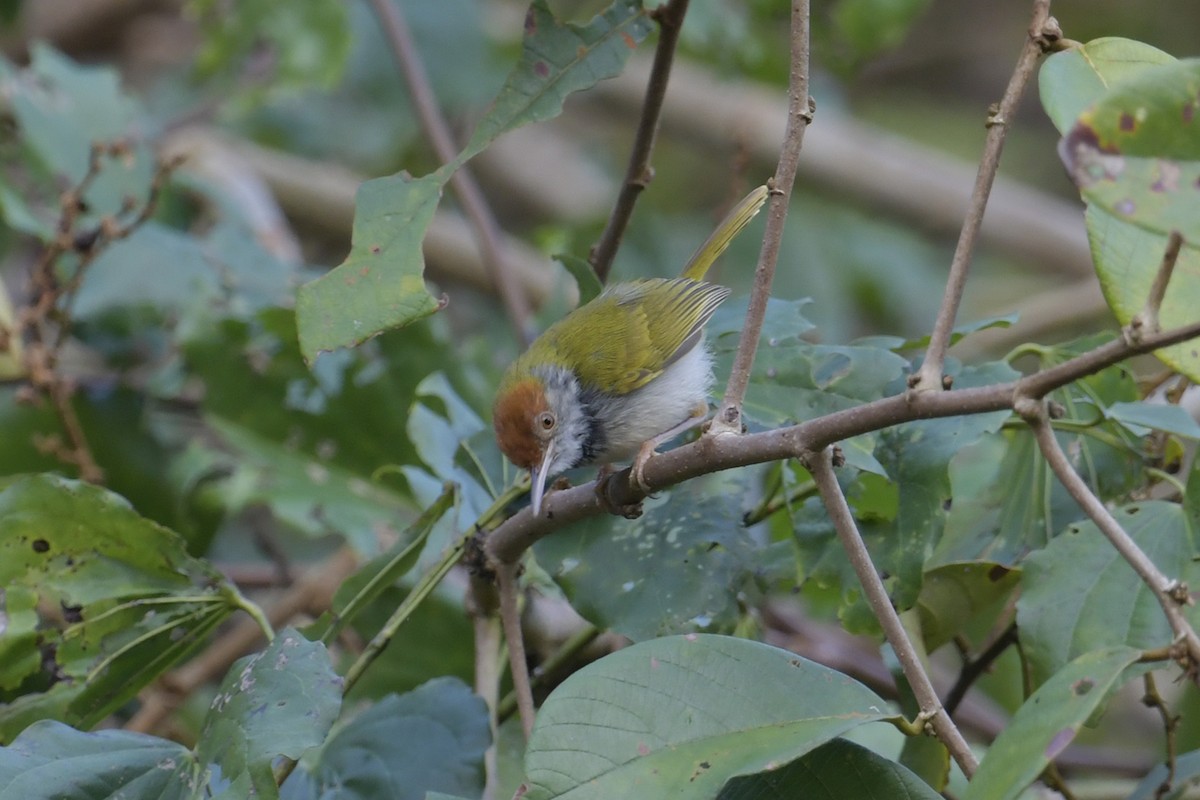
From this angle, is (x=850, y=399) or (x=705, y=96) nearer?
(x=850, y=399)

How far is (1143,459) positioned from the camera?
1.82 metres

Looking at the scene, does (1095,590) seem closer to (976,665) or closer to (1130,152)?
(976,665)

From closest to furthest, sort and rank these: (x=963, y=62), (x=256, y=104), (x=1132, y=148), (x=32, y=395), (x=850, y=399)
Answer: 1. (x=1132, y=148)
2. (x=850, y=399)
3. (x=32, y=395)
4. (x=256, y=104)
5. (x=963, y=62)

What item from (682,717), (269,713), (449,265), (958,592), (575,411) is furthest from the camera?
(449,265)

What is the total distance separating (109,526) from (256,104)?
9.06 feet

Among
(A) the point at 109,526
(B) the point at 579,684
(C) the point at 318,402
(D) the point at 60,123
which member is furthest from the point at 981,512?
(D) the point at 60,123

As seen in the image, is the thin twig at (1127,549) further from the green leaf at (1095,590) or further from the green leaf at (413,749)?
the green leaf at (413,749)

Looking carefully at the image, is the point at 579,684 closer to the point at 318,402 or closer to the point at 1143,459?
the point at 1143,459

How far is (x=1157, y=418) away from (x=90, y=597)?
1469 millimetres

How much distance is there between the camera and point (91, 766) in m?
1.45

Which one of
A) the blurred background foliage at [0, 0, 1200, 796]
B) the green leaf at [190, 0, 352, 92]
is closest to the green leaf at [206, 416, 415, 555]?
the blurred background foliage at [0, 0, 1200, 796]

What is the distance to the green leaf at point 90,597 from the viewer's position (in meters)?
1.70

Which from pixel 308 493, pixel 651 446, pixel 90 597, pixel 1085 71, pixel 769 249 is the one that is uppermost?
pixel 1085 71

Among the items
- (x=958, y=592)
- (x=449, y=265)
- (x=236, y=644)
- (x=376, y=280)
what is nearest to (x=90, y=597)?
(x=376, y=280)
